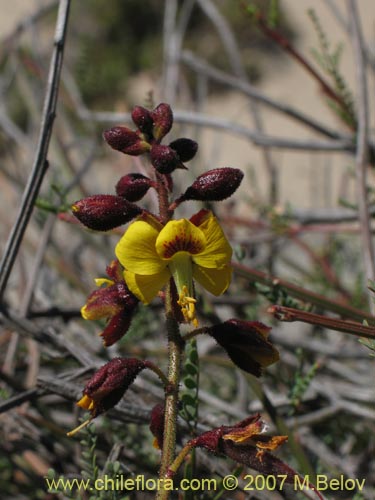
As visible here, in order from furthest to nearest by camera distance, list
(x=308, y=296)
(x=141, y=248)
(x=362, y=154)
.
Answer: (x=362, y=154), (x=308, y=296), (x=141, y=248)

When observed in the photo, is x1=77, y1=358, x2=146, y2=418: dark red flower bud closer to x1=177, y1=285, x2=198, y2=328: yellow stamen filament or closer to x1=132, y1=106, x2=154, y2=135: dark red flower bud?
x1=177, y1=285, x2=198, y2=328: yellow stamen filament

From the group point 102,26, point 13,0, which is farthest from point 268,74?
point 13,0

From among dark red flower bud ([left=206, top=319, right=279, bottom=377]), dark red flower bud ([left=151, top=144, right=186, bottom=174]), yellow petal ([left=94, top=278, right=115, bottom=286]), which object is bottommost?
dark red flower bud ([left=206, top=319, right=279, bottom=377])

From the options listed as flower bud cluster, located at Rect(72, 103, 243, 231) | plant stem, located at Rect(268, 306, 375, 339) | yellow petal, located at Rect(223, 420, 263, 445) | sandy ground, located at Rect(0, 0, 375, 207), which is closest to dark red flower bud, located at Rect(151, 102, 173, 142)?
flower bud cluster, located at Rect(72, 103, 243, 231)

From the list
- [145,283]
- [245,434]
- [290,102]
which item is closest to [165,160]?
[145,283]

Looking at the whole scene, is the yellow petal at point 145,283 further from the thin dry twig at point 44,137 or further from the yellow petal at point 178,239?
the thin dry twig at point 44,137

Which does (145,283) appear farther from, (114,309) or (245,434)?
(245,434)

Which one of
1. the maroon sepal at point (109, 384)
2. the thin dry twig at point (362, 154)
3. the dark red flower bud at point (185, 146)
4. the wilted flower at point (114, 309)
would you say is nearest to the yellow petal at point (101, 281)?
the wilted flower at point (114, 309)
